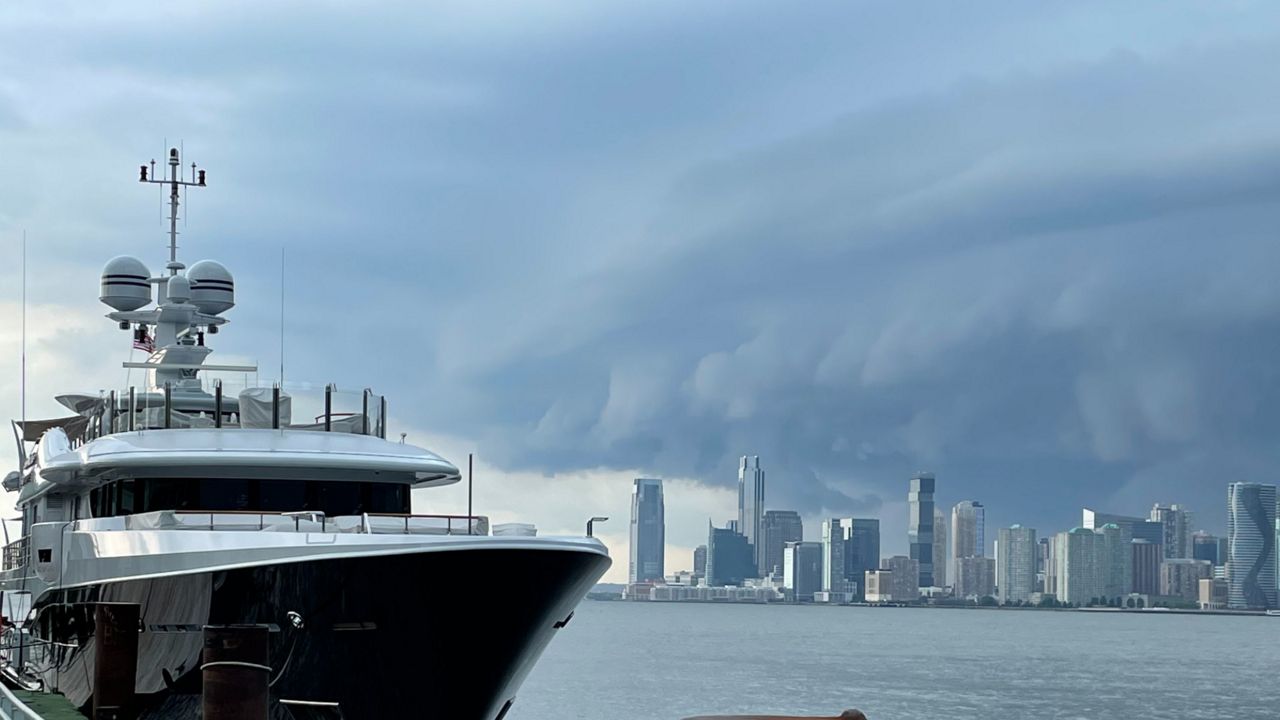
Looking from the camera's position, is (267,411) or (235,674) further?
(267,411)

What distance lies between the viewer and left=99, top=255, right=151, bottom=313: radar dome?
36.4m

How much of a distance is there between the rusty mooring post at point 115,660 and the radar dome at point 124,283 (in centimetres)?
1616

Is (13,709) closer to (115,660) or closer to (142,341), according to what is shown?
(115,660)

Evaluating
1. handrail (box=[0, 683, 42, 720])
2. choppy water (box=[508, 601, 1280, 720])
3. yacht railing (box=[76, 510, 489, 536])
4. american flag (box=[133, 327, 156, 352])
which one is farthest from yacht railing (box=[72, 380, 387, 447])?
choppy water (box=[508, 601, 1280, 720])

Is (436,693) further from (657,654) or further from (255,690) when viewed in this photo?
(657,654)

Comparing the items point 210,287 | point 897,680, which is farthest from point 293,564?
point 897,680

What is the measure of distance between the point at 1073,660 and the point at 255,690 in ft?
368

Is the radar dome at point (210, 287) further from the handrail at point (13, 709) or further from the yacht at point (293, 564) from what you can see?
the handrail at point (13, 709)

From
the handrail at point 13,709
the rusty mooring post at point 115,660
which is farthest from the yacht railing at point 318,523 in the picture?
the handrail at point 13,709

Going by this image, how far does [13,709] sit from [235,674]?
3771 mm

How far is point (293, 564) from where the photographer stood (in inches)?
794

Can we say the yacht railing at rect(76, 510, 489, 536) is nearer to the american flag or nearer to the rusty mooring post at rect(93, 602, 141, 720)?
the rusty mooring post at rect(93, 602, 141, 720)

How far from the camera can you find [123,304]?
1441 inches

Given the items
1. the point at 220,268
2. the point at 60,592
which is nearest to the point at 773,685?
the point at 220,268
